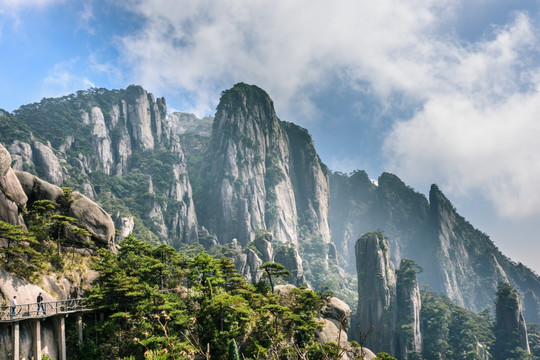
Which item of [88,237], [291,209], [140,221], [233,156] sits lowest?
[88,237]

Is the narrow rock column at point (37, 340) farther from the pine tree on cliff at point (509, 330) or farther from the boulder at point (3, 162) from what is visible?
the pine tree on cliff at point (509, 330)

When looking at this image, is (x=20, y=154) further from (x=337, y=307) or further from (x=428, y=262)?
(x=428, y=262)

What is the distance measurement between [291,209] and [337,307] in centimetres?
8817

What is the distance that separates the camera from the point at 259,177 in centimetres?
12056

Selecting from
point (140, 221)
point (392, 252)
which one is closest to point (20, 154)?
point (140, 221)

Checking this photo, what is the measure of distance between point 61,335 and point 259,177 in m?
98.3

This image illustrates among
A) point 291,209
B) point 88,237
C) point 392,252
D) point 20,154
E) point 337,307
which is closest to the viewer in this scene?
point 88,237

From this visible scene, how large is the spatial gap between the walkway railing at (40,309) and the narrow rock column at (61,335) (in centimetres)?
69

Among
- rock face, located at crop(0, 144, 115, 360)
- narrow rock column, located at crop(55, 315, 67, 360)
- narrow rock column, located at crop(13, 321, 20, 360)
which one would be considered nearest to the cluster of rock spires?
rock face, located at crop(0, 144, 115, 360)

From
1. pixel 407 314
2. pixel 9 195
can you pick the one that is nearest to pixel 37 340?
pixel 9 195

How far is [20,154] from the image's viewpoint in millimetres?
71375

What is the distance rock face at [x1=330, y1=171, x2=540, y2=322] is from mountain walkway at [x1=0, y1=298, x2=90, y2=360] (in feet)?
449

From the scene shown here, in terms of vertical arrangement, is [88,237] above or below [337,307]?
above

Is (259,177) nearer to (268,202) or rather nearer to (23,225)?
(268,202)
